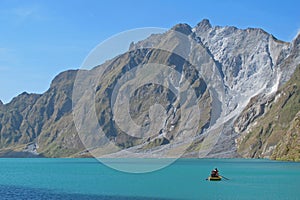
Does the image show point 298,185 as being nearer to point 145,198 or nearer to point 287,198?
point 287,198

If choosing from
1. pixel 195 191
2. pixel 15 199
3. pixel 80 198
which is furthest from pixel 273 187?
pixel 15 199

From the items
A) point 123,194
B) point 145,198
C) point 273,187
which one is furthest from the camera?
point 273,187

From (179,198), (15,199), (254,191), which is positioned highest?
(254,191)

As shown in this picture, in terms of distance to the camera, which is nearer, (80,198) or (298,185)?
(80,198)

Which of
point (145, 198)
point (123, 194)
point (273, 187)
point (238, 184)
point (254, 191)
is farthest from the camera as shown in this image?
point (238, 184)

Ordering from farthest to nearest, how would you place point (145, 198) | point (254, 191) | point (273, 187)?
point (273, 187)
point (254, 191)
point (145, 198)

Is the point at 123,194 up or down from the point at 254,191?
down

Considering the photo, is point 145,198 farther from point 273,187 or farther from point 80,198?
point 273,187

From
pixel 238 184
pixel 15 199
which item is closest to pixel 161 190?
pixel 238 184

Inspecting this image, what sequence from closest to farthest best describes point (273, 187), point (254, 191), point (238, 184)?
point (254, 191), point (273, 187), point (238, 184)
